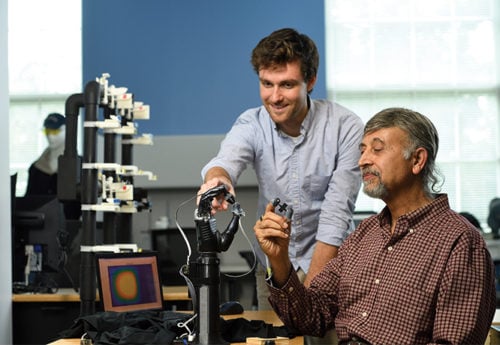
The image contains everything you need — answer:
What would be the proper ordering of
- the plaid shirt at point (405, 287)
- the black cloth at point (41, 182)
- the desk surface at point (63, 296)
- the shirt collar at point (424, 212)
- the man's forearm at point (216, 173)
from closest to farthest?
the plaid shirt at point (405, 287), the shirt collar at point (424, 212), the man's forearm at point (216, 173), the desk surface at point (63, 296), the black cloth at point (41, 182)

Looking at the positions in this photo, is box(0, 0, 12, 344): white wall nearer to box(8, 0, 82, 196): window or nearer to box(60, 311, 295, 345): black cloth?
box(60, 311, 295, 345): black cloth

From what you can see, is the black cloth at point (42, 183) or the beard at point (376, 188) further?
the black cloth at point (42, 183)

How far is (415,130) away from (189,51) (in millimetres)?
5182

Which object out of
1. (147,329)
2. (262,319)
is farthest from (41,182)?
(147,329)

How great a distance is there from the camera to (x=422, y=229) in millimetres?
2270

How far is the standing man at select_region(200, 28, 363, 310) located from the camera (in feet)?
9.20

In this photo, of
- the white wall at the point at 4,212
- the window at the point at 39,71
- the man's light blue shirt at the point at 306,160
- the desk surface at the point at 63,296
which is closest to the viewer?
the man's light blue shirt at the point at 306,160

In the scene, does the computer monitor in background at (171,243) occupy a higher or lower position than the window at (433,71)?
lower

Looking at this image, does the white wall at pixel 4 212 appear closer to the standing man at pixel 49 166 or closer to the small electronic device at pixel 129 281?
the small electronic device at pixel 129 281

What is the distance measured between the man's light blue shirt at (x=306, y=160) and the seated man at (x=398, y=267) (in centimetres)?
45

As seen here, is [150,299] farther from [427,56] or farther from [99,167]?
[427,56]

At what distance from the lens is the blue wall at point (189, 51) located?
288 inches

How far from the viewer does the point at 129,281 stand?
2.78 metres

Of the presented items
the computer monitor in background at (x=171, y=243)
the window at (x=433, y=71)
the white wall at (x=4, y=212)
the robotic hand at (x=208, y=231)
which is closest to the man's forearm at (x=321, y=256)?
the robotic hand at (x=208, y=231)
